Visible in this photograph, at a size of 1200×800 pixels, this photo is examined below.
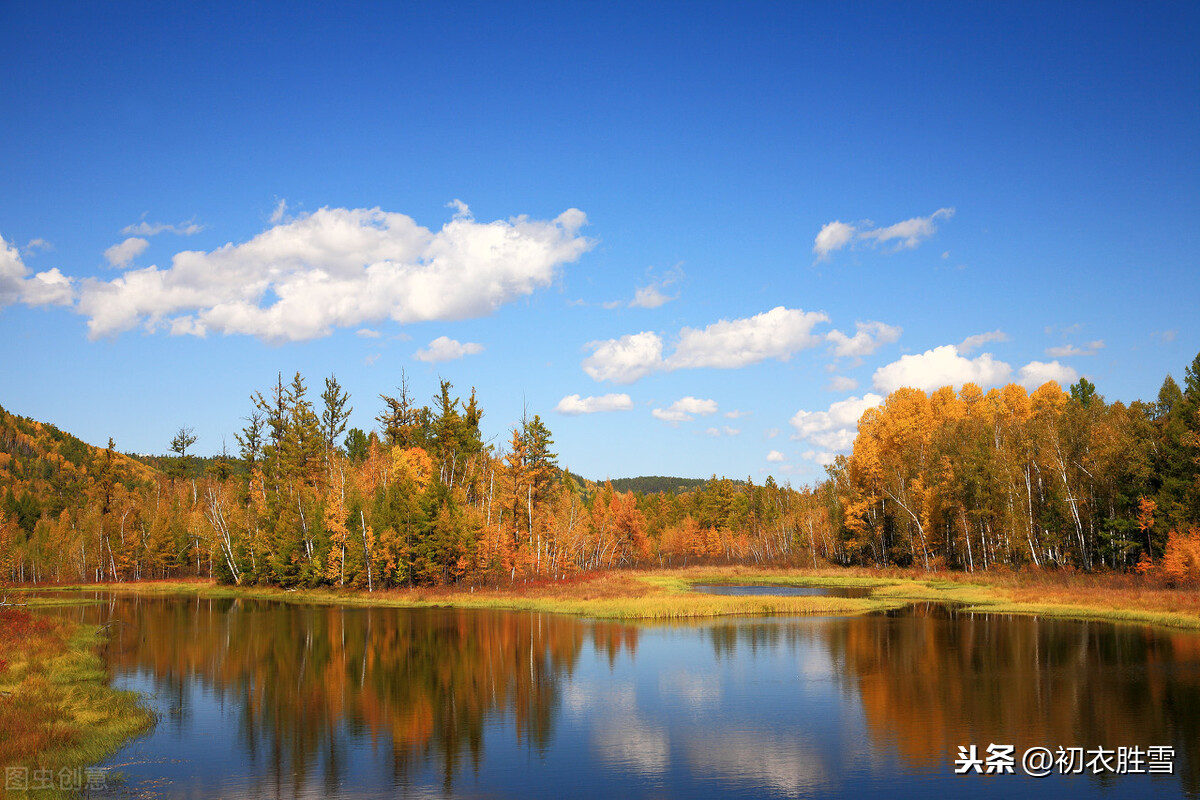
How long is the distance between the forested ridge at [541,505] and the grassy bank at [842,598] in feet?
9.50

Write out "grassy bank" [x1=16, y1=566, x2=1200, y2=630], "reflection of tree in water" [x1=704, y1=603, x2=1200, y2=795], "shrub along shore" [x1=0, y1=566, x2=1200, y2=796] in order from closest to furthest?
"shrub along shore" [x1=0, y1=566, x2=1200, y2=796], "reflection of tree in water" [x1=704, y1=603, x2=1200, y2=795], "grassy bank" [x1=16, y1=566, x2=1200, y2=630]

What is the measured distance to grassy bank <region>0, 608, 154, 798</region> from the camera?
Answer: 58.9 ft

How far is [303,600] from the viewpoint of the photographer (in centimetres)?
6769

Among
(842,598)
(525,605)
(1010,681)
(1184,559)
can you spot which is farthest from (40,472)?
(1184,559)

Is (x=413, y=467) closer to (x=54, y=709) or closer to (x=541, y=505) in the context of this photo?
(x=541, y=505)

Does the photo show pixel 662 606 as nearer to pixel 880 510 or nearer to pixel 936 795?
pixel 936 795

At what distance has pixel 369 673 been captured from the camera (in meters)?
32.3

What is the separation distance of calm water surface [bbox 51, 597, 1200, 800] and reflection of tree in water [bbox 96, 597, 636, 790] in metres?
0.15

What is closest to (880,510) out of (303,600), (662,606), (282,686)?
(662,606)

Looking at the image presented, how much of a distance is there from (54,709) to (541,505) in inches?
2245

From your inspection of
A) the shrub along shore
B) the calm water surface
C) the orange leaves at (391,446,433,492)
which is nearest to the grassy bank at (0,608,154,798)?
the shrub along shore

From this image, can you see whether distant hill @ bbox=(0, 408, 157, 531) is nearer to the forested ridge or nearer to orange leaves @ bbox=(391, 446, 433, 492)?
the forested ridge

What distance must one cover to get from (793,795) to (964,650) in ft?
72.7

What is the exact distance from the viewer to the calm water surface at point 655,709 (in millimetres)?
18594
